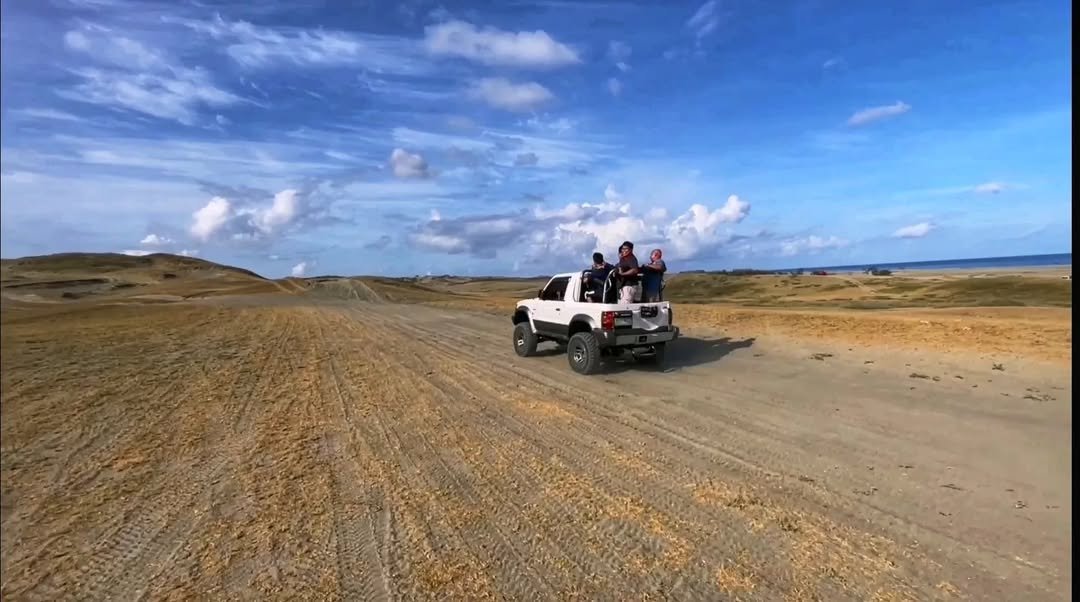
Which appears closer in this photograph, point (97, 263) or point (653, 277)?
point (97, 263)

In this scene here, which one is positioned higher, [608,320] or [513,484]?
[608,320]

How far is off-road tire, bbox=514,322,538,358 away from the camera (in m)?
14.0

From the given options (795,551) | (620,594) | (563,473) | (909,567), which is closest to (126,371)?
(563,473)

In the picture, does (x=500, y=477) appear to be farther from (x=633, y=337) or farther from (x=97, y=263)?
(x=633, y=337)

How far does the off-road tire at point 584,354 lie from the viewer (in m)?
11.5

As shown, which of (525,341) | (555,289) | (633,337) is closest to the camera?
(633,337)

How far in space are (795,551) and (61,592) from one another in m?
4.31

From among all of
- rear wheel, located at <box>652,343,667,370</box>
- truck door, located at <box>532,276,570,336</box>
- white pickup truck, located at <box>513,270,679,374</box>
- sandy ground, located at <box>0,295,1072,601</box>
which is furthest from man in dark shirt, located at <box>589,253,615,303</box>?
sandy ground, located at <box>0,295,1072,601</box>

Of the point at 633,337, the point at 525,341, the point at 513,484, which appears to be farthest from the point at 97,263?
the point at 525,341

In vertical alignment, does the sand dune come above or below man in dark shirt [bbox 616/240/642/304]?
below

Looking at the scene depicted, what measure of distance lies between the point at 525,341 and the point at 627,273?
3.19m

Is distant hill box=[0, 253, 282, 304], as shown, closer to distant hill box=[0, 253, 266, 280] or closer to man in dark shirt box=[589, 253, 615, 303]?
distant hill box=[0, 253, 266, 280]

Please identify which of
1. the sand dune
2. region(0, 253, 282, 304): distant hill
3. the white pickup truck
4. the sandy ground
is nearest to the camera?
region(0, 253, 282, 304): distant hill

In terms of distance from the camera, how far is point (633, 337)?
11680 millimetres
